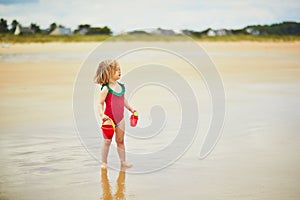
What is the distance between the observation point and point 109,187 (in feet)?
15.9

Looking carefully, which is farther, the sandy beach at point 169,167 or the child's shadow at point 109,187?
the sandy beach at point 169,167

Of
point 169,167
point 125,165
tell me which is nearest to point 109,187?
point 125,165

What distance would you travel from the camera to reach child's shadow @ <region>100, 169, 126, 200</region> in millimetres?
4543

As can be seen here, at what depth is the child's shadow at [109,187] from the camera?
4543 mm

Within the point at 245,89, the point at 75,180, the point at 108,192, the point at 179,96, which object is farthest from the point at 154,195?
the point at 245,89

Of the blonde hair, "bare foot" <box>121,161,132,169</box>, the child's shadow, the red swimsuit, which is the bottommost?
the child's shadow

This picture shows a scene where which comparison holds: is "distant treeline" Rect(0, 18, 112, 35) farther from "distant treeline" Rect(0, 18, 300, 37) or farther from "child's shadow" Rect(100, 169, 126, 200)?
"child's shadow" Rect(100, 169, 126, 200)

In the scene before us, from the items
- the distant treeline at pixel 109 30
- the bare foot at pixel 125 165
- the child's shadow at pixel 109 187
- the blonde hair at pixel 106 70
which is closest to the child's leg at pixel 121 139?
the bare foot at pixel 125 165

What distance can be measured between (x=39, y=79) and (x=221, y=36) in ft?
114

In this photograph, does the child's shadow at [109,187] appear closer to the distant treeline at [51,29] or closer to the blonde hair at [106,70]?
the blonde hair at [106,70]

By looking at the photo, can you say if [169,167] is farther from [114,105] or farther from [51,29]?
[51,29]

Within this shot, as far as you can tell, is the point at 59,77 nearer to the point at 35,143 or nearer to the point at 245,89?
the point at 245,89

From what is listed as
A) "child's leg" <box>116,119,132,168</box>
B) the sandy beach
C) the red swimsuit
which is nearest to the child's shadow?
the sandy beach

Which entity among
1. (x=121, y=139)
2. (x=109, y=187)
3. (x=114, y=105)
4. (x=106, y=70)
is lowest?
(x=109, y=187)
